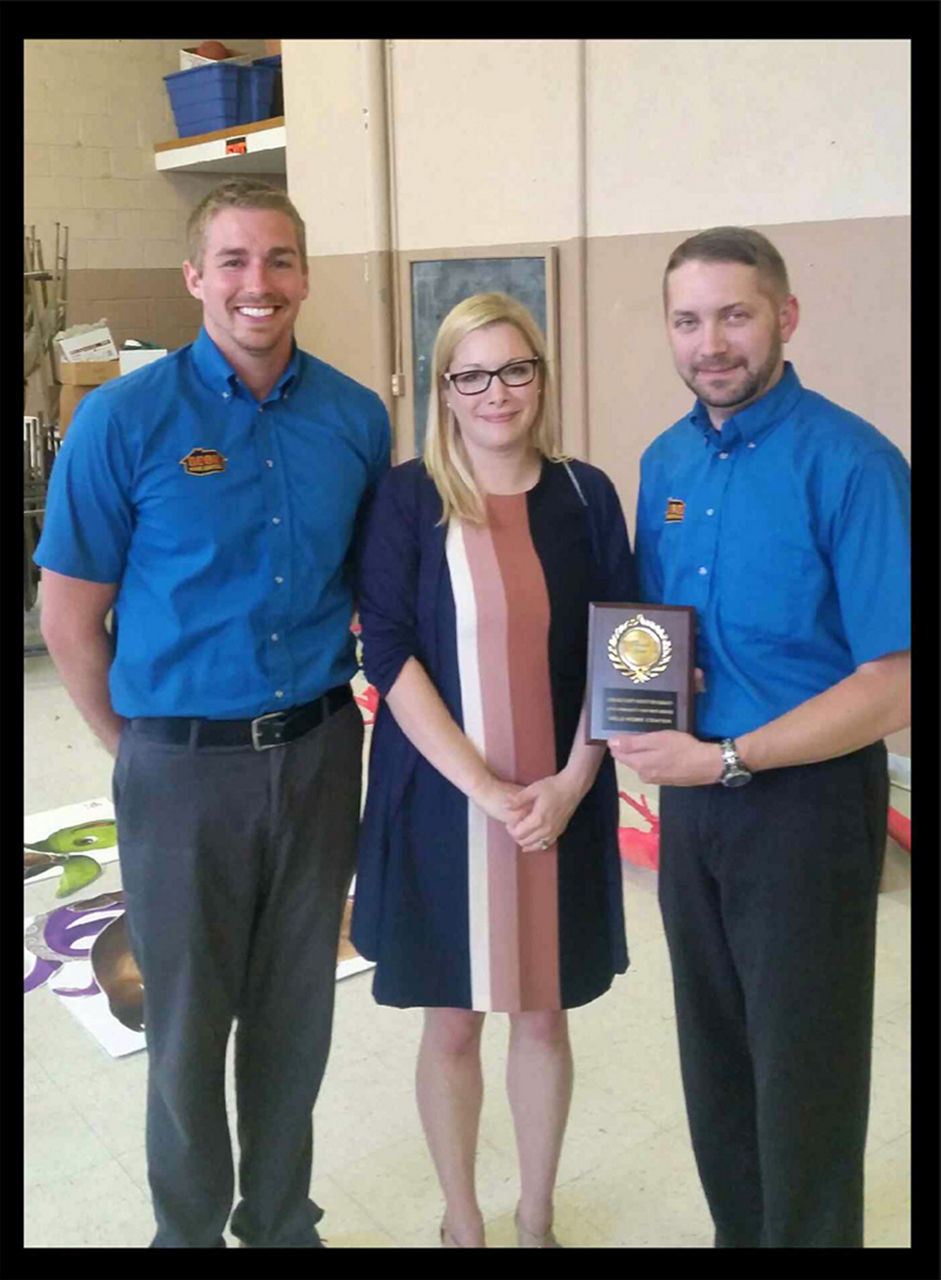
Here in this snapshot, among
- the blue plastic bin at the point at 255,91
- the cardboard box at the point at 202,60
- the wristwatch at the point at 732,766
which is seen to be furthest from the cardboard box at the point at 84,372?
the wristwatch at the point at 732,766

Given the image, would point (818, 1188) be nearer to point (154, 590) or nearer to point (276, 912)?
point (276, 912)

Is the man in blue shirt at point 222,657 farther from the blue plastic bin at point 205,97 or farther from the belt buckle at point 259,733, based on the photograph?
the blue plastic bin at point 205,97

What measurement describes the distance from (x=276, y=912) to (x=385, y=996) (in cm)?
19

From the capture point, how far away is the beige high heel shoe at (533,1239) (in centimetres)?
168

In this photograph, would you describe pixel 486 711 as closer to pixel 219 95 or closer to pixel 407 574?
pixel 407 574

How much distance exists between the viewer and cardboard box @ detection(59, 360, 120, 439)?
5305 mm

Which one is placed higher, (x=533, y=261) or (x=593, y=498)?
(x=533, y=261)

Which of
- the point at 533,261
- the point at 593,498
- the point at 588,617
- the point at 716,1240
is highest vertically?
the point at 533,261

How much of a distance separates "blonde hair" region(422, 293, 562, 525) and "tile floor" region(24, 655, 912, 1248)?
1107 mm
